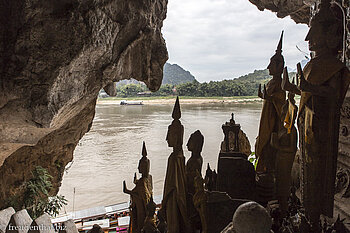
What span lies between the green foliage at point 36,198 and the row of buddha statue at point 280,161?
87.3 inches

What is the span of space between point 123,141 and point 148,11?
20.2 feet

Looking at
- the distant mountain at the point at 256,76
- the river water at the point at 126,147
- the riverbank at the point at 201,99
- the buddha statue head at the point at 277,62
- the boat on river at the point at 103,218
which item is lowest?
the boat on river at the point at 103,218

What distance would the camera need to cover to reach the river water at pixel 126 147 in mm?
6875

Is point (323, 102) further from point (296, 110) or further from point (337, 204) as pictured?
point (337, 204)

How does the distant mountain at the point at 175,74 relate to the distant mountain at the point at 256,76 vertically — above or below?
above

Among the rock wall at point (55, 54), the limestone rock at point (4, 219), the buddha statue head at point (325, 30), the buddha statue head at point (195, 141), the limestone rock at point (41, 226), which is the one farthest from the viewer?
the rock wall at point (55, 54)

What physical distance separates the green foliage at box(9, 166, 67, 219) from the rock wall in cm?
127

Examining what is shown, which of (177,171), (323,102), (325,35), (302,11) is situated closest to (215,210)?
(177,171)

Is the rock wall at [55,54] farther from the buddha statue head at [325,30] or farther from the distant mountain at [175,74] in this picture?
the distant mountain at [175,74]

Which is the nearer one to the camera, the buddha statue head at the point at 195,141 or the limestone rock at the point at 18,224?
the limestone rock at the point at 18,224

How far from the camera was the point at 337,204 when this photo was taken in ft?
6.45

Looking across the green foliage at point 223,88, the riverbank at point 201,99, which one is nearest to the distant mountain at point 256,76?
the green foliage at point 223,88

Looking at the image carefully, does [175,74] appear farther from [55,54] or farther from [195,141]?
[195,141]

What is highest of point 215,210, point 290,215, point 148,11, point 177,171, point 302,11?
point 302,11
